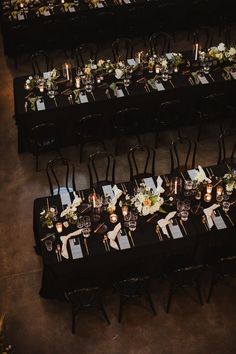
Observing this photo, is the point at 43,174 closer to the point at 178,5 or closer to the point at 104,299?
the point at 104,299

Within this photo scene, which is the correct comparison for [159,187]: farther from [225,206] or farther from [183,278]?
[183,278]

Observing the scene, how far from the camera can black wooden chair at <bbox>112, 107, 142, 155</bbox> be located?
9664 mm

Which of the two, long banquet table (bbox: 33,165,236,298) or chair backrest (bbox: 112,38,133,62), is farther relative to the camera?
chair backrest (bbox: 112,38,133,62)

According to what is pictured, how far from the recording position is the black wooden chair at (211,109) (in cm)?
993

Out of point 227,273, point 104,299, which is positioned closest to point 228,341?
point 227,273

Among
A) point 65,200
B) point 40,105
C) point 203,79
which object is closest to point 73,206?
point 65,200

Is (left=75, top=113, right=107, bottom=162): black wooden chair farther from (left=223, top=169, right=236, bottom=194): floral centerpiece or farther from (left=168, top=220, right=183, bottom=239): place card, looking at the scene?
(left=168, top=220, right=183, bottom=239): place card

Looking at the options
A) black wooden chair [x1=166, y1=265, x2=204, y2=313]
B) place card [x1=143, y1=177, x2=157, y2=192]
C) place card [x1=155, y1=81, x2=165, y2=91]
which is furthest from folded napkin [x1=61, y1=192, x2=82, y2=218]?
place card [x1=155, y1=81, x2=165, y2=91]

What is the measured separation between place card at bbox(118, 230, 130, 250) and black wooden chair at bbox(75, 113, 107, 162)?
9.22 ft

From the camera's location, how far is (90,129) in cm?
971

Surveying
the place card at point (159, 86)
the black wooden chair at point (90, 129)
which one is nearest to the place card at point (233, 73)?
the place card at point (159, 86)

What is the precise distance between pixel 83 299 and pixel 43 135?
3513mm

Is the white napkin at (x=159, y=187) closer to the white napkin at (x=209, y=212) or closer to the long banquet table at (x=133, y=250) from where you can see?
the long banquet table at (x=133, y=250)

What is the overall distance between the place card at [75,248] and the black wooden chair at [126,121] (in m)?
3.14
